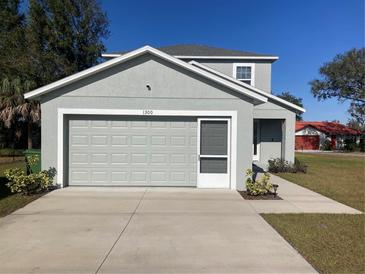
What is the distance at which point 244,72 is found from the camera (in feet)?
63.7

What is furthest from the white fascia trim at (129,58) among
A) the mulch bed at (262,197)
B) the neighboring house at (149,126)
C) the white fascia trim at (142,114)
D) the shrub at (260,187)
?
the mulch bed at (262,197)

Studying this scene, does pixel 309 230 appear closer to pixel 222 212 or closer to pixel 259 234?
pixel 259 234

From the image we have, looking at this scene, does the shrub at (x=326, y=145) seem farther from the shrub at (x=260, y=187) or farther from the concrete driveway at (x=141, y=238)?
the concrete driveway at (x=141, y=238)

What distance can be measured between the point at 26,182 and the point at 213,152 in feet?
19.5

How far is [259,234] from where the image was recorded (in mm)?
6016

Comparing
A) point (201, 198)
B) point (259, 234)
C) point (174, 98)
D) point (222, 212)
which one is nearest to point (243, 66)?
point (174, 98)

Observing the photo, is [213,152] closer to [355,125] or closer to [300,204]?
[300,204]

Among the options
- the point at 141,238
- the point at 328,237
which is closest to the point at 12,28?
the point at 141,238

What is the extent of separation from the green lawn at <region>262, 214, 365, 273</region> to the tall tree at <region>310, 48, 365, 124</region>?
4208 centimetres

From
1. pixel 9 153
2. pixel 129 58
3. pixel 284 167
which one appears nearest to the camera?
pixel 129 58

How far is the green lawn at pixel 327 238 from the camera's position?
4723 millimetres

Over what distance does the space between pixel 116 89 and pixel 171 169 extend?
331 cm

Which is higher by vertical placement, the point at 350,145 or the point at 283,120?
the point at 283,120

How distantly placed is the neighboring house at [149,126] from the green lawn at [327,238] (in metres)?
3.67
